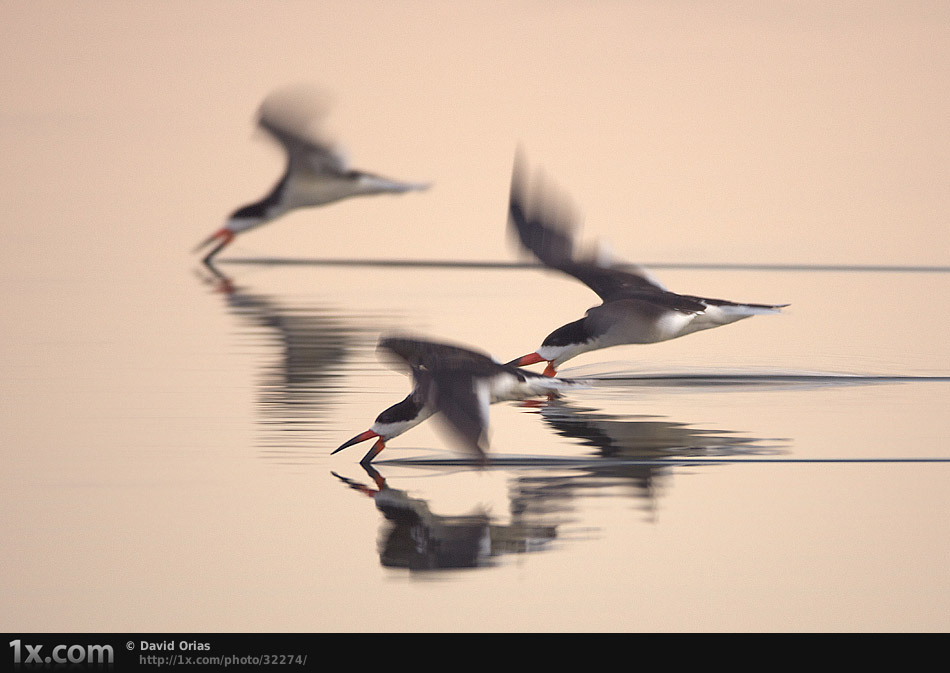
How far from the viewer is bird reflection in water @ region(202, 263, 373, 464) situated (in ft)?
20.0

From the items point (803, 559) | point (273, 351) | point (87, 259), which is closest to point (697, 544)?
point (803, 559)

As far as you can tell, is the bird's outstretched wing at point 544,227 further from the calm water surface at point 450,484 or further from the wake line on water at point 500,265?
the wake line on water at point 500,265

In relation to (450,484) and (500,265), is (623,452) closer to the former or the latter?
(450,484)

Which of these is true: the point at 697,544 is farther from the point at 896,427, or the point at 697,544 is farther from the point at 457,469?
the point at 896,427

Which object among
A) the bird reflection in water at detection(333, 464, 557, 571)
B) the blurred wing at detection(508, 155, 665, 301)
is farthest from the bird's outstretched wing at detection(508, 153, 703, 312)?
the bird reflection in water at detection(333, 464, 557, 571)

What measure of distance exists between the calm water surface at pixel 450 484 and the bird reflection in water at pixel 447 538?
10 mm

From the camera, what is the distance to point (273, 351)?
819cm

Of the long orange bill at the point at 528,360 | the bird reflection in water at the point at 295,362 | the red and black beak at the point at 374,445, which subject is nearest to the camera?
the red and black beak at the point at 374,445

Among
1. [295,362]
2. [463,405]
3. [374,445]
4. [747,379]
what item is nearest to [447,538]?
[463,405]

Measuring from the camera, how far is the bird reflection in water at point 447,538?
14.8ft

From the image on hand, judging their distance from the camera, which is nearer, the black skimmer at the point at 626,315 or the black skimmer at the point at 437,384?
the black skimmer at the point at 437,384

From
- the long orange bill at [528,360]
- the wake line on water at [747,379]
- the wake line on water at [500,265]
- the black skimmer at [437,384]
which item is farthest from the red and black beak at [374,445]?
the wake line on water at [500,265]

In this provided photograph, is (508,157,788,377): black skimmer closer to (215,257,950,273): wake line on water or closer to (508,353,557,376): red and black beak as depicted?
(508,353,557,376): red and black beak

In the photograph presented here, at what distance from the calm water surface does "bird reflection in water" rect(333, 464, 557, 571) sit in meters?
0.01
